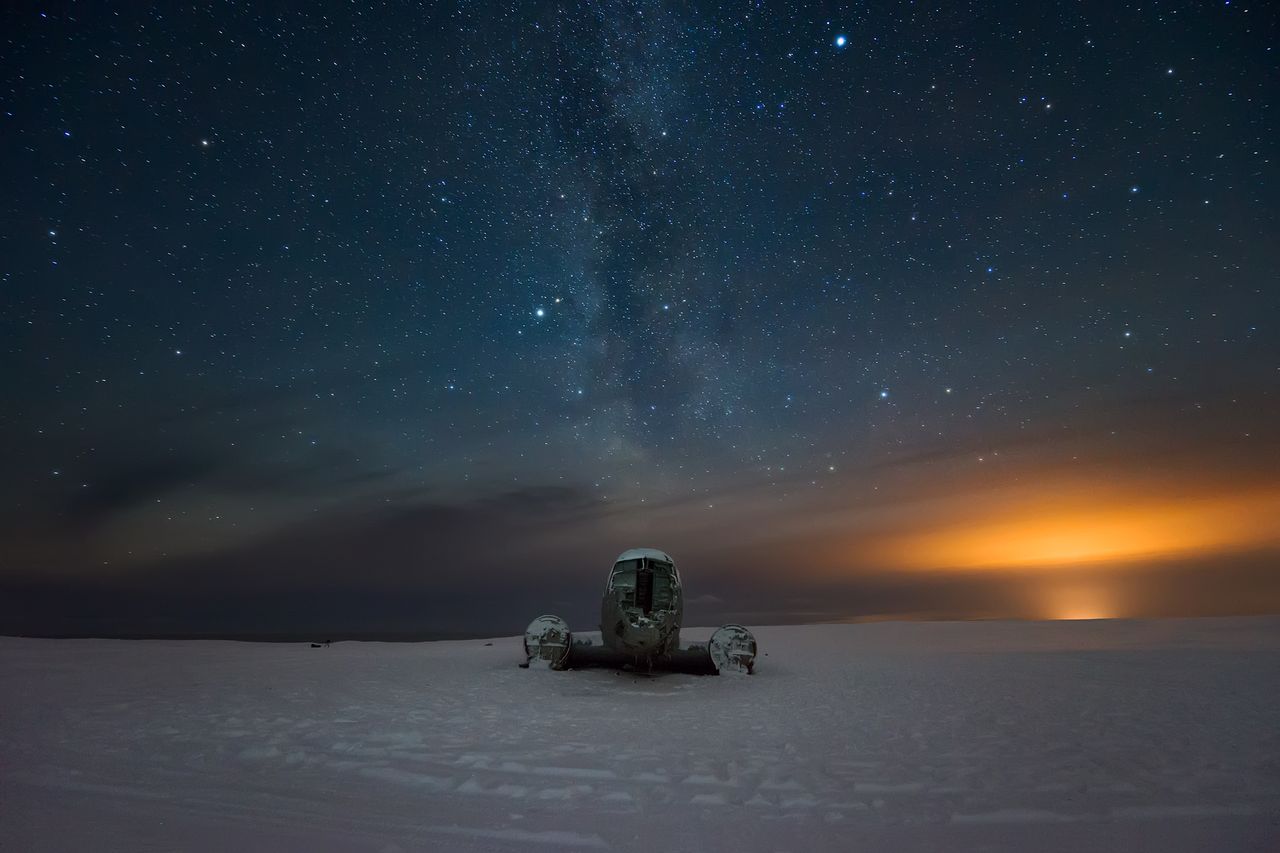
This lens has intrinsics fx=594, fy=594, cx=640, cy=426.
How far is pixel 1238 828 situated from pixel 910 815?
3.55 metres

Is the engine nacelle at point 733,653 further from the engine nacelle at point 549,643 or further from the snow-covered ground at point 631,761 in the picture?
the engine nacelle at point 549,643

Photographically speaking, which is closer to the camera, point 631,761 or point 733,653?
point 631,761

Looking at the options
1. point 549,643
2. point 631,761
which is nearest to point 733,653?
point 549,643

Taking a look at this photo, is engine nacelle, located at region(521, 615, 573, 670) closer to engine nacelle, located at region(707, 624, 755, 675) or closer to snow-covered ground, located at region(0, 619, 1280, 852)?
snow-covered ground, located at region(0, 619, 1280, 852)

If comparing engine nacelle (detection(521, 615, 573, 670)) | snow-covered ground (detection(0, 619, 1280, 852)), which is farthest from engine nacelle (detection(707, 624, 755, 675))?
engine nacelle (detection(521, 615, 573, 670))

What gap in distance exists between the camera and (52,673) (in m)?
18.2

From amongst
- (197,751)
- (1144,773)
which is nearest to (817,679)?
(1144,773)

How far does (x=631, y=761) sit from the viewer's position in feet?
30.9

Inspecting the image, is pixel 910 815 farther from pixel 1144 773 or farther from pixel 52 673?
pixel 52 673

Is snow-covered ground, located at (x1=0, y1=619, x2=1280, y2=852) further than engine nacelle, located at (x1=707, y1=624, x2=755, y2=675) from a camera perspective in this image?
No

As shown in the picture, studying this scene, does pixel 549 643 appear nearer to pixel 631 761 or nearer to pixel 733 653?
pixel 733 653

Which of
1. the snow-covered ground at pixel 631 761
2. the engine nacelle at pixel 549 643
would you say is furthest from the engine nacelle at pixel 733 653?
the engine nacelle at pixel 549 643

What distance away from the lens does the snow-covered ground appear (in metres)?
6.46

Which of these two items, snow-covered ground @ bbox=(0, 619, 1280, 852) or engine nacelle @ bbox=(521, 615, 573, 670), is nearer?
snow-covered ground @ bbox=(0, 619, 1280, 852)
